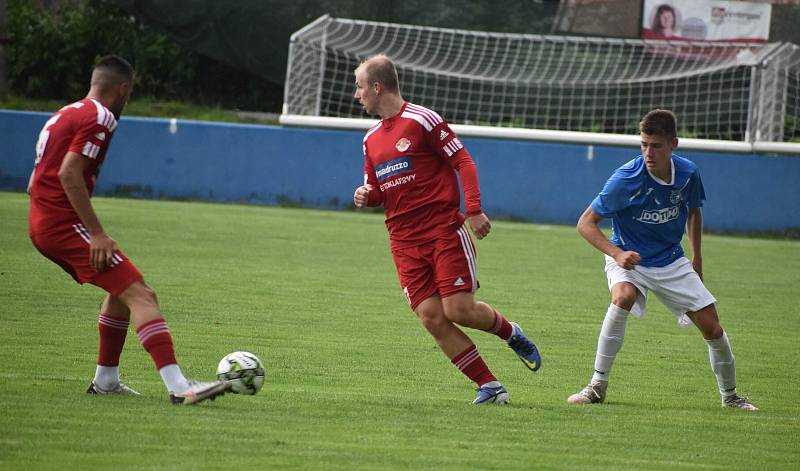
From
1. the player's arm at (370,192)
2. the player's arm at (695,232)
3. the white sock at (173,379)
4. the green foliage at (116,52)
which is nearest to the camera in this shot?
the white sock at (173,379)

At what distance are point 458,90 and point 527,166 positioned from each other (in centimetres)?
309

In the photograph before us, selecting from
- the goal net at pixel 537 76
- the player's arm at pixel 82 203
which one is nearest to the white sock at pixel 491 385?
the player's arm at pixel 82 203

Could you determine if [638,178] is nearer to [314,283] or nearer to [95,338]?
[95,338]

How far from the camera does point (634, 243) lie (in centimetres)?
655

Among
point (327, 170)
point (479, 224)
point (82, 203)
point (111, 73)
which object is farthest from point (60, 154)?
point (327, 170)

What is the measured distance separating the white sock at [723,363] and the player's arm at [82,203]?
337cm

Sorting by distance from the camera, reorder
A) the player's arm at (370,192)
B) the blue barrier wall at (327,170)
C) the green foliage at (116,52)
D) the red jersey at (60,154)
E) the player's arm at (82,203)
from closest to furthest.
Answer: the player's arm at (82,203), the red jersey at (60,154), the player's arm at (370,192), the blue barrier wall at (327,170), the green foliage at (116,52)

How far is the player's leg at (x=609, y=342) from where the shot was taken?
6.45 metres

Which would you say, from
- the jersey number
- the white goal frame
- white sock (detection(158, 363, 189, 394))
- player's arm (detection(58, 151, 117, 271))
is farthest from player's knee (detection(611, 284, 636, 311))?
the white goal frame

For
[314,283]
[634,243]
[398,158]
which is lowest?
[314,283]

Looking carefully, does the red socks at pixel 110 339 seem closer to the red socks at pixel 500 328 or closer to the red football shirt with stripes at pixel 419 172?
the red football shirt with stripes at pixel 419 172

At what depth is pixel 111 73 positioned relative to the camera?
18.9 ft

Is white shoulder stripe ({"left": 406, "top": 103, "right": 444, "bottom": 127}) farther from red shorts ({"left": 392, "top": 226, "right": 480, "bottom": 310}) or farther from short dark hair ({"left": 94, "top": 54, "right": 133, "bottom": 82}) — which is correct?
short dark hair ({"left": 94, "top": 54, "right": 133, "bottom": 82})

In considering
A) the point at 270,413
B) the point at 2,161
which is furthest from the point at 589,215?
the point at 2,161
